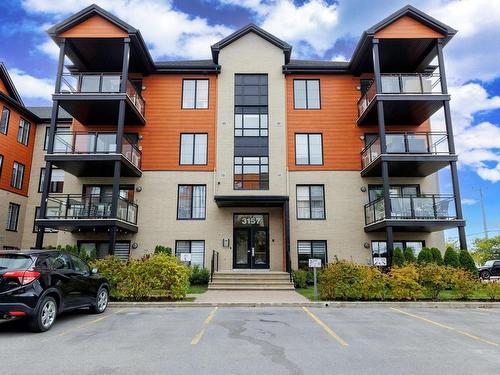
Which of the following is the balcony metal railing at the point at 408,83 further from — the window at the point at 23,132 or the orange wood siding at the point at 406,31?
the window at the point at 23,132

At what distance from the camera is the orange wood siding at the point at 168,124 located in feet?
64.4

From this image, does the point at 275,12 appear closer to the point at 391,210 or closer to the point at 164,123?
the point at 164,123

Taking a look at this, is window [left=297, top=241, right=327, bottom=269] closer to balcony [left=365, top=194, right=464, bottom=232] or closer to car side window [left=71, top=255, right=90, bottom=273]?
balcony [left=365, top=194, right=464, bottom=232]

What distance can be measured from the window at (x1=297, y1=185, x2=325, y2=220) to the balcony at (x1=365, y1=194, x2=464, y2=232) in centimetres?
317

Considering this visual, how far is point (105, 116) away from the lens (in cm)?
1917

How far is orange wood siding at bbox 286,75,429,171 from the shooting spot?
64.4 ft

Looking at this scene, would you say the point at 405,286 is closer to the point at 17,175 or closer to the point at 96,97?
the point at 96,97

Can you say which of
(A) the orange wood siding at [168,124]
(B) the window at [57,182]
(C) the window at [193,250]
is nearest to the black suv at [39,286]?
(C) the window at [193,250]

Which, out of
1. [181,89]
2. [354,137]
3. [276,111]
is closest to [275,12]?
[276,111]

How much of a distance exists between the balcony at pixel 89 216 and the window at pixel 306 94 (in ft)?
35.4

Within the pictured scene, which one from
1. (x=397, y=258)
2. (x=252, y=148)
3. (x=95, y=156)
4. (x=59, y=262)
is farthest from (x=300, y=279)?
(x=95, y=156)

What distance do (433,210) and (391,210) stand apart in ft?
6.48

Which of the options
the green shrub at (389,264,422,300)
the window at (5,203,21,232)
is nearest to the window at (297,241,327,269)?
the green shrub at (389,264,422,300)

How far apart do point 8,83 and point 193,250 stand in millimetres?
16955
